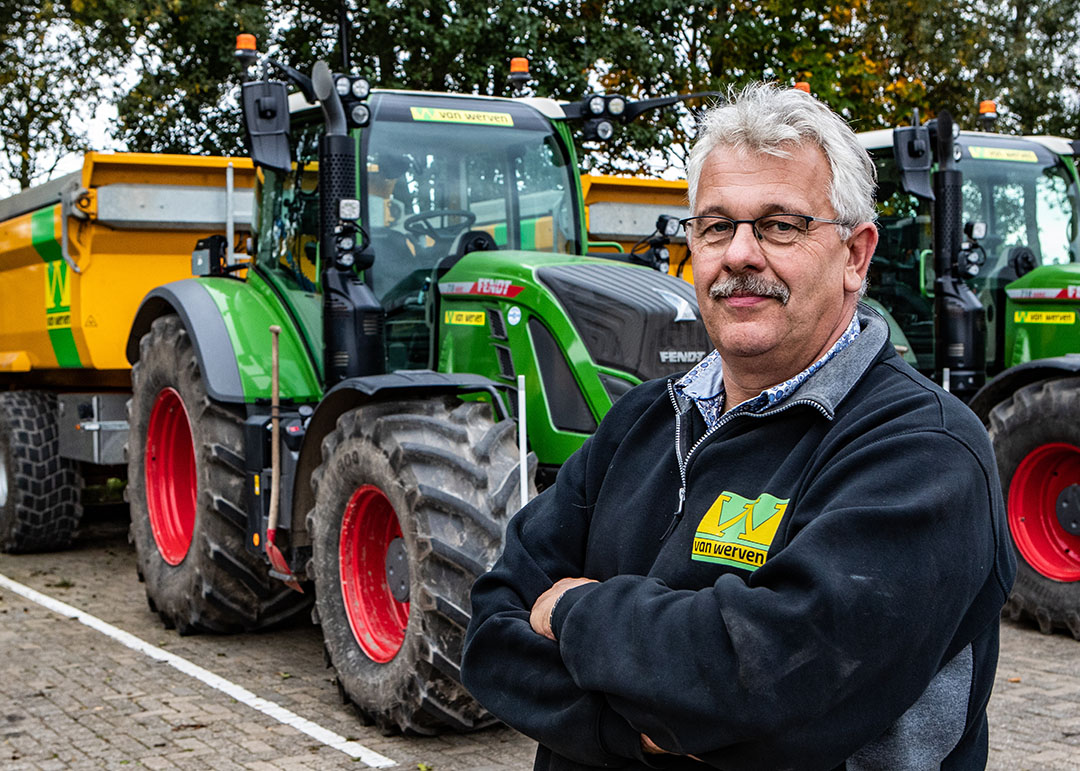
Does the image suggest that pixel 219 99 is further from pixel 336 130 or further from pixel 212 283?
pixel 336 130

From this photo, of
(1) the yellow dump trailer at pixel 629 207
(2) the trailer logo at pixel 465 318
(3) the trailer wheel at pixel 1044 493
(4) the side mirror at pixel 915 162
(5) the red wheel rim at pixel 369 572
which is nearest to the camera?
(5) the red wheel rim at pixel 369 572

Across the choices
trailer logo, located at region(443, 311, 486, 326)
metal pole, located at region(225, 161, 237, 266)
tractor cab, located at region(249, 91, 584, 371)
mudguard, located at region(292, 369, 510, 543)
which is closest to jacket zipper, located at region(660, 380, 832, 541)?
mudguard, located at region(292, 369, 510, 543)

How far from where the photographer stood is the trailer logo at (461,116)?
584 cm

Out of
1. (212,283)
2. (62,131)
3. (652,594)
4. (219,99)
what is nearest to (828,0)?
(219,99)

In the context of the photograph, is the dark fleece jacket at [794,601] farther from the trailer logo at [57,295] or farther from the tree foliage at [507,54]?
the tree foliage at [507,54]

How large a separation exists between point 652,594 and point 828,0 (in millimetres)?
16486

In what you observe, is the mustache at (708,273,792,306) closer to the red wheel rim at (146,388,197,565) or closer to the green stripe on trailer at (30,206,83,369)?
the red wheel rim at (146,388,197,565)

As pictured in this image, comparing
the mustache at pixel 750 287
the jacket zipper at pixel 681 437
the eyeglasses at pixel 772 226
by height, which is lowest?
the jacket zipper at pixel 681 437

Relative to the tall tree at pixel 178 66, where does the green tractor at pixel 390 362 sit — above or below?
below

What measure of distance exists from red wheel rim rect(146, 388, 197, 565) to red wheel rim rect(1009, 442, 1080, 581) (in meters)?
4.49

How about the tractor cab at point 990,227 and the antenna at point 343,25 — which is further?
the antenna at point 343,25

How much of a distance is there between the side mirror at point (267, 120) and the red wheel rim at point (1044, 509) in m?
4.21

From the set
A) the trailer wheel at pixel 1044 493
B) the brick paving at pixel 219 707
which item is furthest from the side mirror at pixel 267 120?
the trailer wheel at pixel 1044 493

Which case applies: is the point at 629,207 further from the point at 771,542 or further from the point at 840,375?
the point at 771,542
